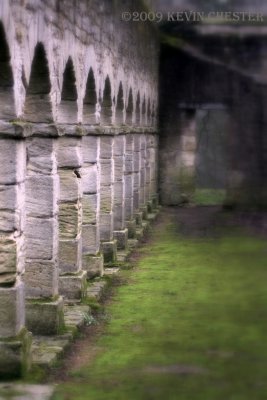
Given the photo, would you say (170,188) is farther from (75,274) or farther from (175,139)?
(75,274)

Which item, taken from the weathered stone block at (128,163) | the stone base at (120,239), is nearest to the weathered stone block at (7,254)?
the stone base at (120,239)

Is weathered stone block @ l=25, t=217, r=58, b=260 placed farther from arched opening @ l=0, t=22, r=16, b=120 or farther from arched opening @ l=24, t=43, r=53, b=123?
arched opening @ l=0, t=22, r=16, b=120

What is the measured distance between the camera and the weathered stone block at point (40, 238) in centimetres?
848

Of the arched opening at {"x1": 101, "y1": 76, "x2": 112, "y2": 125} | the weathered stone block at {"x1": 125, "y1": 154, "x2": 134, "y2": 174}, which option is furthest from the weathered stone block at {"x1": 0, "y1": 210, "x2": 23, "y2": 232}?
the weathered stone block at {"x1": 125, "y1": 154, "x2": 134, "y2": 174}

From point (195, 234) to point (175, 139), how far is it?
653 cm

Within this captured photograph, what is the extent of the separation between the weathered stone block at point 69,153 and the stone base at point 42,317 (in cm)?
188

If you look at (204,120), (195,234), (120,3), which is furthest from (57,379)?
(204,120)

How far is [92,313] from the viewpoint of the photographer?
9.92 metres

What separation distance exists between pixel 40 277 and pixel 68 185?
165 cm

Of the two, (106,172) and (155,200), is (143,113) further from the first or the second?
(106,172)

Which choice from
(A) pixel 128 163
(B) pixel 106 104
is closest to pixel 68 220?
(B) pixel 106 104

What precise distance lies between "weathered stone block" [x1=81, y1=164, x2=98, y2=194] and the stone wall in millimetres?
14

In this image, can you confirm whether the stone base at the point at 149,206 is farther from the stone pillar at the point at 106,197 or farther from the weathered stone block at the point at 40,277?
the weathered stone block at the point at 40,277

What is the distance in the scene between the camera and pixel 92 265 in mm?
11555
